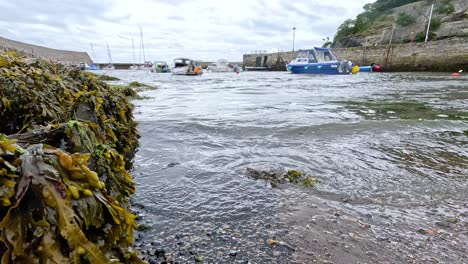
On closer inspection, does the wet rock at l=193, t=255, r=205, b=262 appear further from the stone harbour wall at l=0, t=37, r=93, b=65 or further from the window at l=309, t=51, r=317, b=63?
the window at l=309, t=51, r=317, b=63

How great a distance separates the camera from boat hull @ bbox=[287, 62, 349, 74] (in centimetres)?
3300

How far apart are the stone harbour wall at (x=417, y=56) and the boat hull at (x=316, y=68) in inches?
409

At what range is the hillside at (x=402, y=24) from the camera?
41750 mm

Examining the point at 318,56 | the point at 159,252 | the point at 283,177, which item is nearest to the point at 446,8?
the point at 318,56

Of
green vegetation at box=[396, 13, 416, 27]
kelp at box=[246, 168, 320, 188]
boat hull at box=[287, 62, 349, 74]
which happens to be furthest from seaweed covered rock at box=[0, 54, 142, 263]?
green vegetation at box=[396, 13, 416, 27]

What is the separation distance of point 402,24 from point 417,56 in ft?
57.9

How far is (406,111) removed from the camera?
8.45 metres

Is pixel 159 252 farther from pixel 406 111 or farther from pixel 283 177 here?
pixel 406 111

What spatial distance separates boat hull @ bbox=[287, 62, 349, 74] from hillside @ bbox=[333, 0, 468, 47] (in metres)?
15.3

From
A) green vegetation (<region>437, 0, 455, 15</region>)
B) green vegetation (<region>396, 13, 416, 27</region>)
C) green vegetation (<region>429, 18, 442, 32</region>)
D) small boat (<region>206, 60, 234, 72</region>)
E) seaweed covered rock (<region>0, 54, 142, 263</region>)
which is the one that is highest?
green vegetation (<region>437, 0, 455, 15</region>)

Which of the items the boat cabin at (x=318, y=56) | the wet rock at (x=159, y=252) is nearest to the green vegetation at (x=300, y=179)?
the wet rock at (x=159, y=252)

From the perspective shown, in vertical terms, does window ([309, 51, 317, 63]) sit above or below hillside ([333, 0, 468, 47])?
below

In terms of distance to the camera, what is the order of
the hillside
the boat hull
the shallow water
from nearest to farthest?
the shallow water, the boat hull, the hillside

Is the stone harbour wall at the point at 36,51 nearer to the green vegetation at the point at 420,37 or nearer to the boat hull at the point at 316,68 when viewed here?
the boat hull at the point at 316,68
